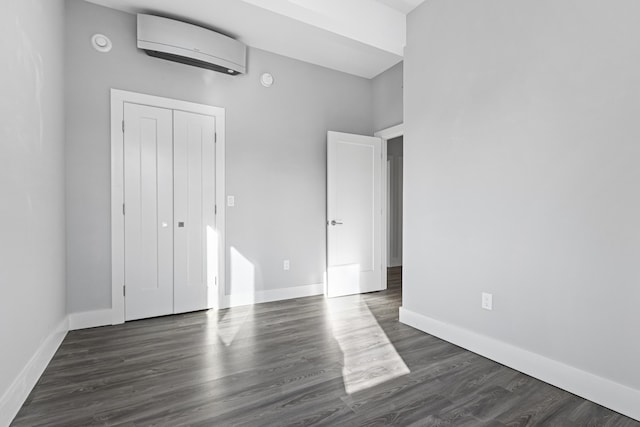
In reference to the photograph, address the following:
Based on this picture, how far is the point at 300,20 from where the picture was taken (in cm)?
272

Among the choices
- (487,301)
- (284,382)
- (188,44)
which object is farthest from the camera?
(188,44)

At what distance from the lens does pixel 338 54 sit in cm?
388

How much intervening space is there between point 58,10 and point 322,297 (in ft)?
12.0

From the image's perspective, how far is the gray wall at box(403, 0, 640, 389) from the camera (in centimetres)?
178

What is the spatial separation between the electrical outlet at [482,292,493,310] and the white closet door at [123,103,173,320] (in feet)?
9.25

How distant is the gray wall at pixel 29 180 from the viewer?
1604 mm

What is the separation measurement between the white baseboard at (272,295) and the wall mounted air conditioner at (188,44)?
7.90 feet

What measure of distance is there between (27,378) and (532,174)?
3234 millimetres

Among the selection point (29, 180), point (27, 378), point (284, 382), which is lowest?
point (284, 382)

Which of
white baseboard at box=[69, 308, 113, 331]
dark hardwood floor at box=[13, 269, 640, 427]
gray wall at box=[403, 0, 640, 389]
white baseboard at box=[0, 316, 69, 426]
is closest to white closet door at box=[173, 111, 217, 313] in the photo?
dark hardwood floor at box=[13, 269, 640, 427]

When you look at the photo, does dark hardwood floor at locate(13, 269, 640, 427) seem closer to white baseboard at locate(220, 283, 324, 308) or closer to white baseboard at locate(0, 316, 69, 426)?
white baseboard at locate(0, 316, 69, 426)

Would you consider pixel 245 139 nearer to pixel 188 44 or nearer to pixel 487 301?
pixel 188 44

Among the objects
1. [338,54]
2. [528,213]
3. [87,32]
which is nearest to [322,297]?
[528,213]

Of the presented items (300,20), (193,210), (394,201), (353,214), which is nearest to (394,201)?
(394,201)
